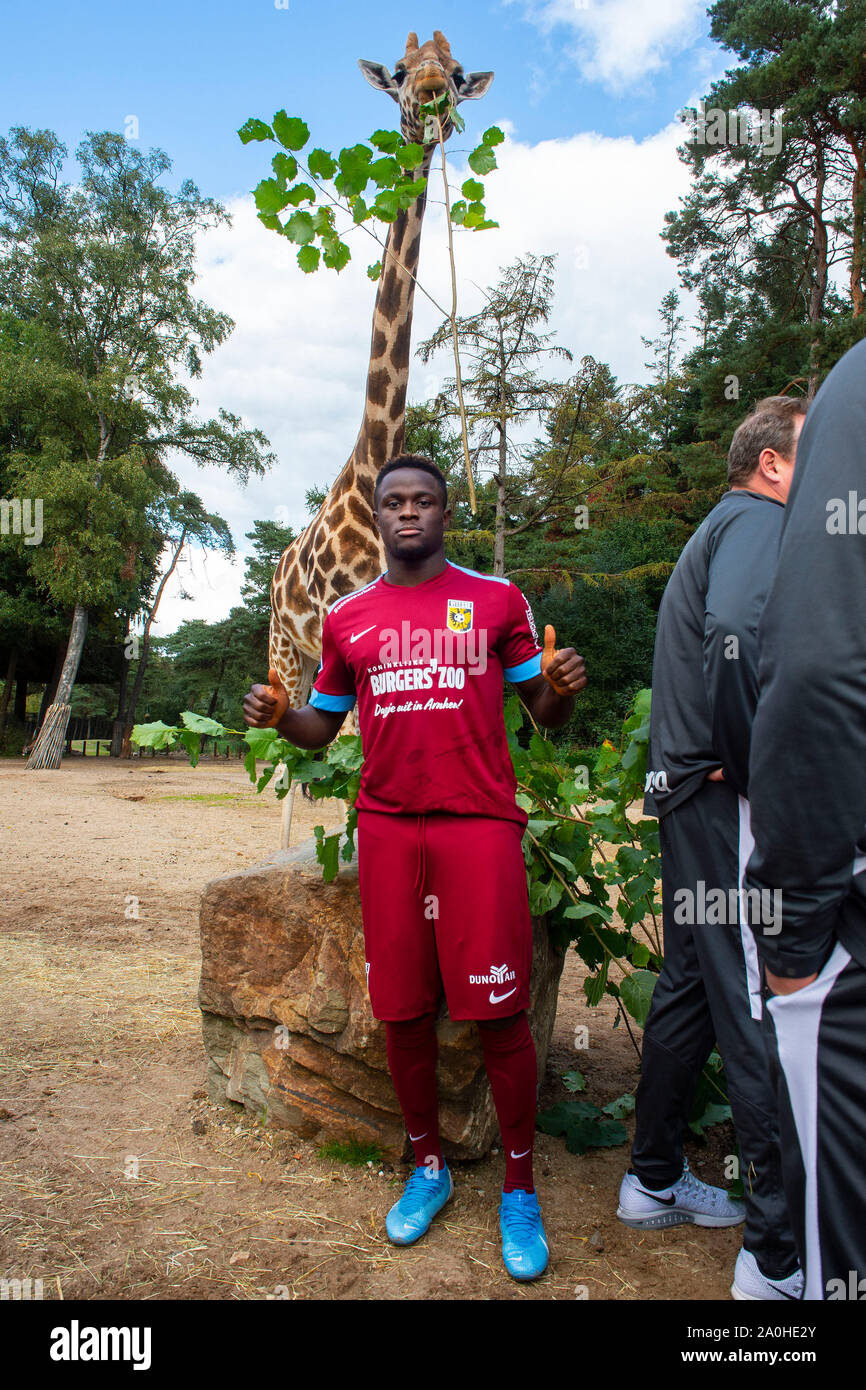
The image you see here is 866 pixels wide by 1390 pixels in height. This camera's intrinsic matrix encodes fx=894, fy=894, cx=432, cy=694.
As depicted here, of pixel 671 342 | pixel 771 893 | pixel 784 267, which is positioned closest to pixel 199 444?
pixel 784 267

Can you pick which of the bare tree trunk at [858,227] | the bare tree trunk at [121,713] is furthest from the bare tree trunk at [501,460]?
the bare tree trunk at [121,713]

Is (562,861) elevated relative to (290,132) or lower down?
lower down

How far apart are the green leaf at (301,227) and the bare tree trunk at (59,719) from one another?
18.8 m

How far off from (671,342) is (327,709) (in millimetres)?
46125

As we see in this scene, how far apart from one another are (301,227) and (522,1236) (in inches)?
113

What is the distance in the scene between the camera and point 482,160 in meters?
2.53

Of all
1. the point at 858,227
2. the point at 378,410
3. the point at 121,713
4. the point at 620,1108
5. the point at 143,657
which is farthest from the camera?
the point at 143,657

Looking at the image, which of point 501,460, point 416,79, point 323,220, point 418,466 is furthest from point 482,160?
point 501,460

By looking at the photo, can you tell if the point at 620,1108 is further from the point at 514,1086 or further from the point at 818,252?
the point at 818,252

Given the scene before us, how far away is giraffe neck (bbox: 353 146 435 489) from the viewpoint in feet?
20.3

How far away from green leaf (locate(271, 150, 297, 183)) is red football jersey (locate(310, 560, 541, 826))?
3.94 ft

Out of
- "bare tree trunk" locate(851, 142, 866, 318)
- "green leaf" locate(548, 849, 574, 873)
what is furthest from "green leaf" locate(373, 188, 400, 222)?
"bare tree trunk" locate(851, 142, 866, 318)

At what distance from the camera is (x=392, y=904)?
2.42 metres

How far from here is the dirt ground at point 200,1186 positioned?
7.61ft
